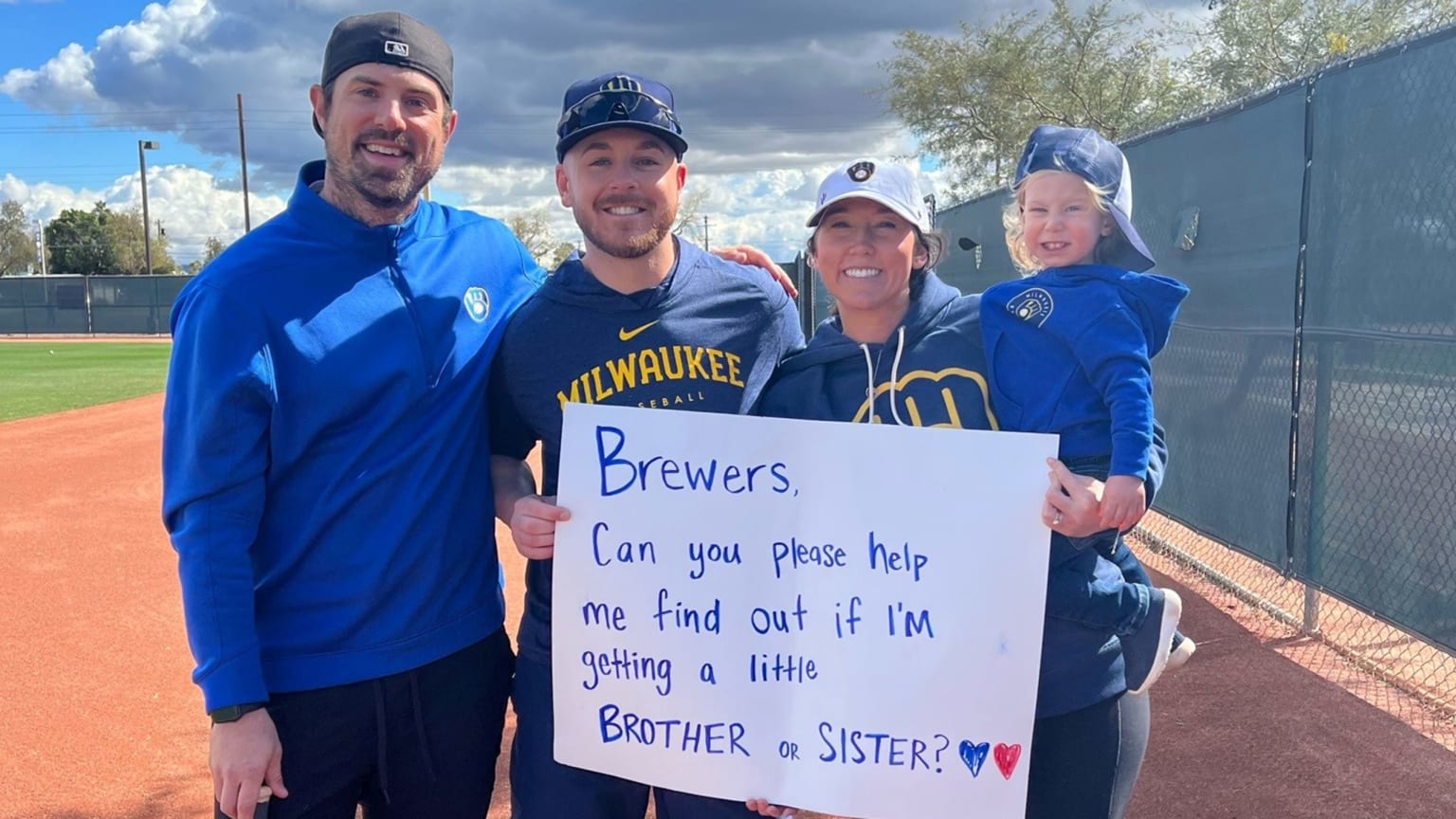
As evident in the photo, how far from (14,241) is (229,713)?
98649mm

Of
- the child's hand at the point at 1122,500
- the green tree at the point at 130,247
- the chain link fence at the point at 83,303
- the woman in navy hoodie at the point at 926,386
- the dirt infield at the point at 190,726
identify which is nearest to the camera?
the child's hand at the point at 1122,500

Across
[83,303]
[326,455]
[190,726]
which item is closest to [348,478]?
[326,455]

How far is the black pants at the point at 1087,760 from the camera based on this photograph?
7.06ft

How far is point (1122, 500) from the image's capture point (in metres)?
2.02

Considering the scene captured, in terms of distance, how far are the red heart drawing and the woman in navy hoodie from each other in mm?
86

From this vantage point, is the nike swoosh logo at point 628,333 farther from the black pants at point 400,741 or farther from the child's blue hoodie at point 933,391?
the black pants at point 400,741

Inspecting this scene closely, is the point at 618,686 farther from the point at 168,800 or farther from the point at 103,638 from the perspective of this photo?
the point at 103,638

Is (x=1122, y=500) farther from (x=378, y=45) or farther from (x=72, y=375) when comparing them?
(x=72, y=375)

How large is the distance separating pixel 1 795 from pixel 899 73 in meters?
29.2

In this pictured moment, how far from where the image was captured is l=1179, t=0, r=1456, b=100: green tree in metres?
20.8

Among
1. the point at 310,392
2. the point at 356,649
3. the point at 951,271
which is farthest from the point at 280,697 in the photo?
the point at 951,271

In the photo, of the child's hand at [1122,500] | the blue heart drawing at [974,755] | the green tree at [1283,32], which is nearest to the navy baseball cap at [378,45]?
the child's hand at [1122,500]

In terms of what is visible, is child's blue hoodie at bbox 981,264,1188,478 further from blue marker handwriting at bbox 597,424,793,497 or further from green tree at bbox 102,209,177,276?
green tree at bbox 102,209,177,276

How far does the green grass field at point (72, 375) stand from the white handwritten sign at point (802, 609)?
44.1 ft
